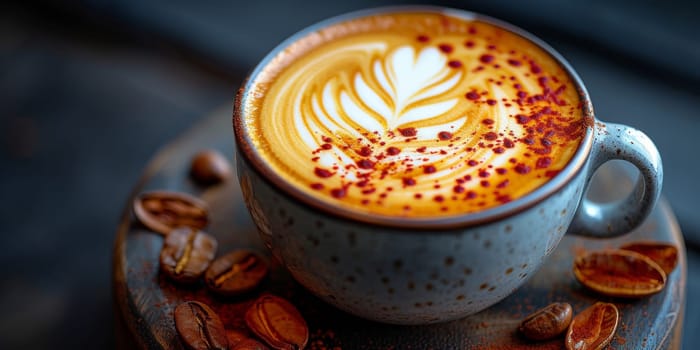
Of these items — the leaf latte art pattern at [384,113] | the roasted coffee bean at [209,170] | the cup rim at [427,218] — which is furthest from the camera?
the roasted coffee bean at [209,170]

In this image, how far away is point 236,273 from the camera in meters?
0.90

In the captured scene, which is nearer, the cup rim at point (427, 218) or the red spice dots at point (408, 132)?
the cup rim at point (427, 218)

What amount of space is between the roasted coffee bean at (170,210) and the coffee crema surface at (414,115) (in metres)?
0.23

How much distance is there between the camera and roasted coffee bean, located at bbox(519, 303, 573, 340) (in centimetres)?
82

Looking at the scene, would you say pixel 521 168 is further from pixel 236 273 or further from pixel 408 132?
pixel 236 273

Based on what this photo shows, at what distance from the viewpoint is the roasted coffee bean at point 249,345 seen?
2.63ft

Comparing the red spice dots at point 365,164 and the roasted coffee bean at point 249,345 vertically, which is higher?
the red spice dots at point 365,164

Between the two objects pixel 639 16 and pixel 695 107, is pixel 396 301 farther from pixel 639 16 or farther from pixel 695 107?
pixel 639 16

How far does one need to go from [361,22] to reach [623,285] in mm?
483

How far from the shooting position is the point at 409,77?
93 cm

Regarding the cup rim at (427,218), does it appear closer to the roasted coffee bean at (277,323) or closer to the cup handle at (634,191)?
the cup handle at (634,191)

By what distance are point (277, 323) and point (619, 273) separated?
42 cm

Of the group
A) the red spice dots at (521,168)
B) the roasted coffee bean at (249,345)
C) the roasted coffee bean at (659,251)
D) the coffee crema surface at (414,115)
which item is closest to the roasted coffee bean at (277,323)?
the roasted coffee bean at (249,345)

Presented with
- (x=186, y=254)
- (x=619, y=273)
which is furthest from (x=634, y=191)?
(x=186, y=254)
